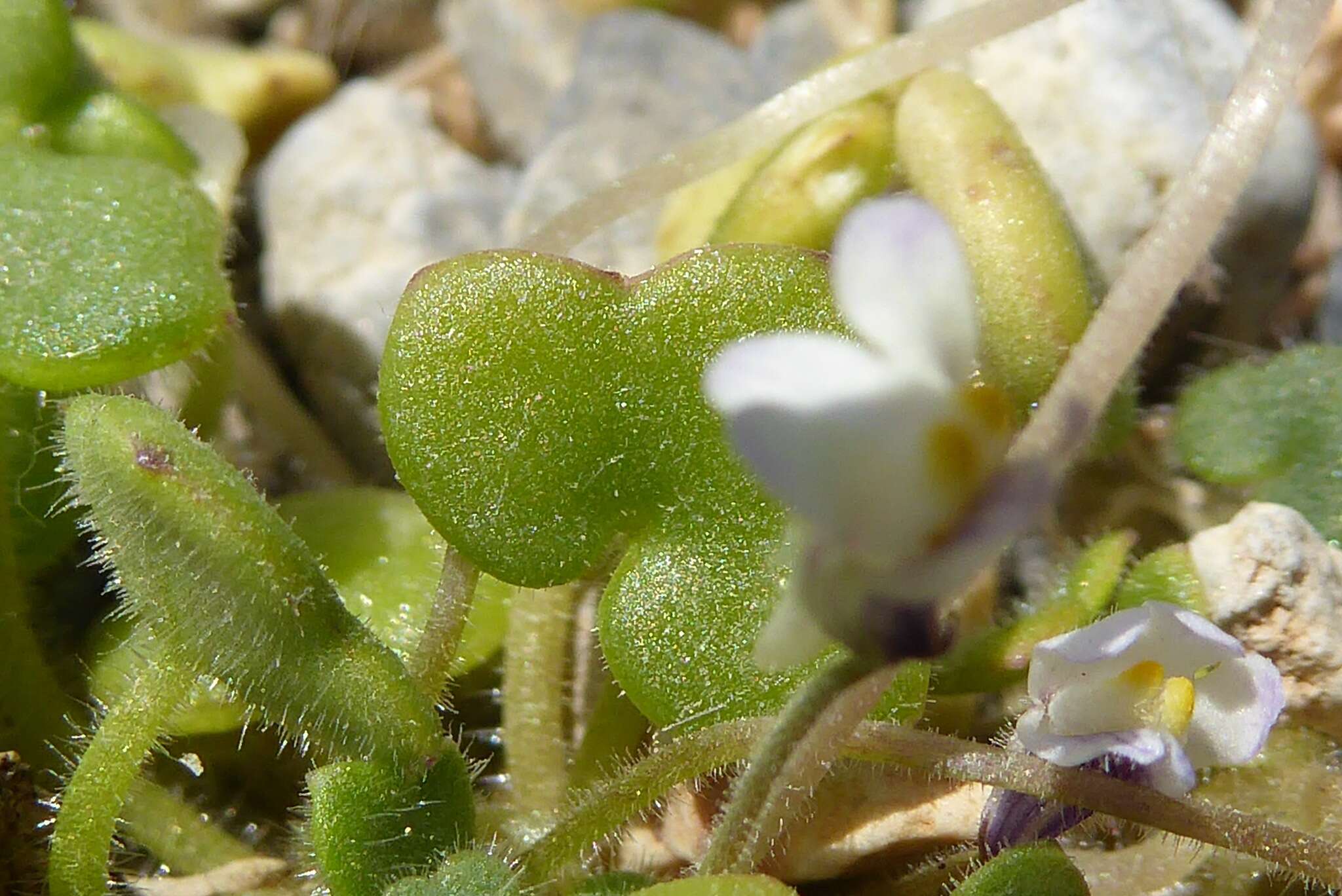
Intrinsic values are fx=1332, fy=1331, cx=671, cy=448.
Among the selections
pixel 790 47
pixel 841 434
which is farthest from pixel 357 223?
A: pixel 841 434

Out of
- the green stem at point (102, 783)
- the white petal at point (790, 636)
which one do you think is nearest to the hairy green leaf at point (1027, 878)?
the white petal at point (790, 636)

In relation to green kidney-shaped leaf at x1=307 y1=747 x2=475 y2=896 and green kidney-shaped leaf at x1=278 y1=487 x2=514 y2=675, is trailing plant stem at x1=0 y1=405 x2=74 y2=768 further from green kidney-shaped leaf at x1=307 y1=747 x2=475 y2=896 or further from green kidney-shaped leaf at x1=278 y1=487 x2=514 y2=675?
green kidney-shaped leaf at x1=307 y1=747 x2=475 y2=896

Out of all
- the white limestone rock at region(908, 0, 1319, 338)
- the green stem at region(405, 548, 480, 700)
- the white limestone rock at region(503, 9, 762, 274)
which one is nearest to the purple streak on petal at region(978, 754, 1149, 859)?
the green stem at region(405, 548, 480, 700)

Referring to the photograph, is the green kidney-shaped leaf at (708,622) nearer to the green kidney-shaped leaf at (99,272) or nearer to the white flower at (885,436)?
the white flower at (885,436)

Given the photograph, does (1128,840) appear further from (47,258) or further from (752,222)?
(47,258)

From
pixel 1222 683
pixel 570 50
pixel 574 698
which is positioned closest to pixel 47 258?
pixel 574 698

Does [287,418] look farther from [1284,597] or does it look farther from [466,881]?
[1284,597]
